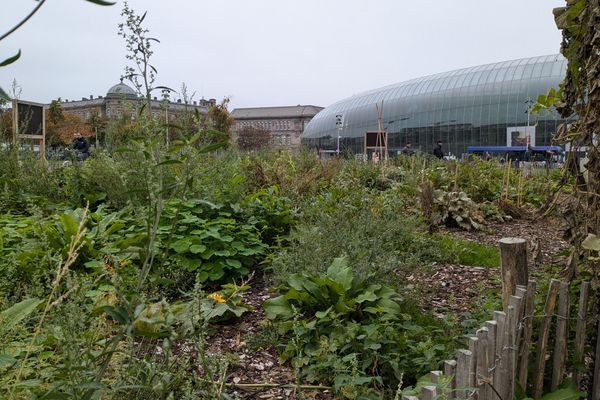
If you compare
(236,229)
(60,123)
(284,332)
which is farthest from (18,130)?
(60,123)

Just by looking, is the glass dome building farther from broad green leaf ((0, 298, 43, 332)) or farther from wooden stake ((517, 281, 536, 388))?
broad green leaf ((0, 298, 43, 332))

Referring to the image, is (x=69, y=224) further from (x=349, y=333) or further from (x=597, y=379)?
(x=597, y=379)

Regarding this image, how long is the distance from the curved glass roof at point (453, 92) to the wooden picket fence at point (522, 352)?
47706 mm

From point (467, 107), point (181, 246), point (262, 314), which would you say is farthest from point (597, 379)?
point (467, 107)

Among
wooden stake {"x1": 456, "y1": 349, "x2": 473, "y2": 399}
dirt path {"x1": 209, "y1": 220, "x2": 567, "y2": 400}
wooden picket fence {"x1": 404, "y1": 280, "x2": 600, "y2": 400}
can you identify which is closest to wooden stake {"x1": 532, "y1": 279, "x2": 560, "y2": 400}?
wooden picket fence {"x1": 404, "y1": 280, "x2": 600, "y2": 400}

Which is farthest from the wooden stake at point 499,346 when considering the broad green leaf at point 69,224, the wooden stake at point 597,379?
the broad green leaf at point 69,224

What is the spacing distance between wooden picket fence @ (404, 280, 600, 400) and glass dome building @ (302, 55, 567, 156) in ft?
143

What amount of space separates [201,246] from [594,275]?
2644 millimetres

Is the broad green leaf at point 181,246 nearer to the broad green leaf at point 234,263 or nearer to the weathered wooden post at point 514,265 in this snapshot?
the broad green leaf at point 234,263

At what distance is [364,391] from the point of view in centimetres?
232

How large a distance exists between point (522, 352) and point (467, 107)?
54.3 m

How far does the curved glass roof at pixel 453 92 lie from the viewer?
160 ft

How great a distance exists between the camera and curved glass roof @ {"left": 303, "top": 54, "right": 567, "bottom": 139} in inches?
1923

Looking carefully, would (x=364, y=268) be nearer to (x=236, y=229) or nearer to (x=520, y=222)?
(x=236, y=229)
